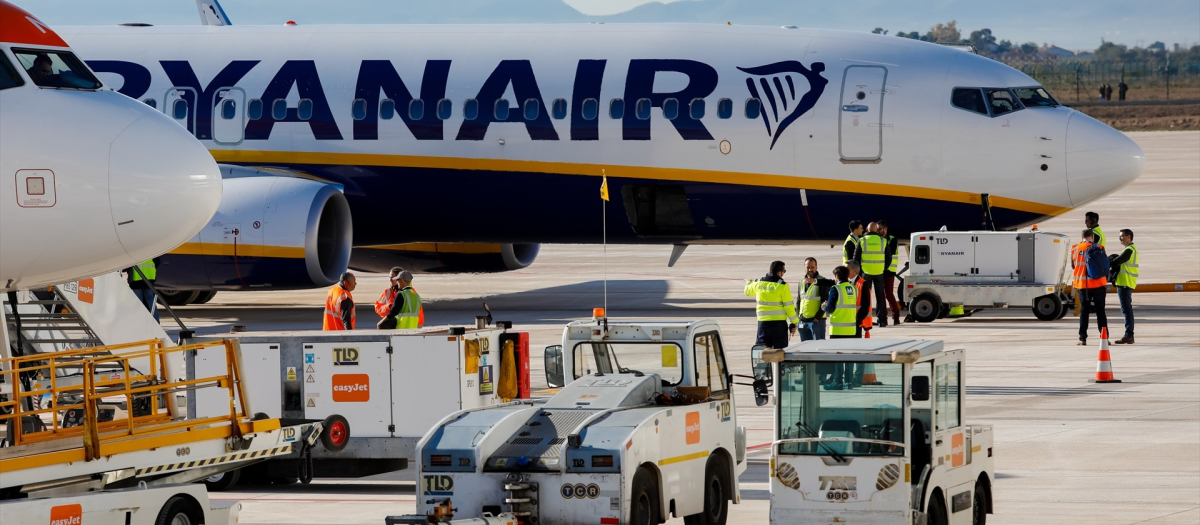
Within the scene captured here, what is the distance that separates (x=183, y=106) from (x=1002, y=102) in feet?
41.1

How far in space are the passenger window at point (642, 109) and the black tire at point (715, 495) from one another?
13.3m

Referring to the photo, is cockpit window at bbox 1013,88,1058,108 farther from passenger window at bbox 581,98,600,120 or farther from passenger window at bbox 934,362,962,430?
passenger window at bbox 934,362,962,430

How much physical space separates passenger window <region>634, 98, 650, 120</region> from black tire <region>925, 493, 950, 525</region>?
47.2 feet

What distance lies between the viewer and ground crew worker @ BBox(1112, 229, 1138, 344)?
21.1 m

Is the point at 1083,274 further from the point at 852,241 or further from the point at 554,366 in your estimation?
the point at 554,366

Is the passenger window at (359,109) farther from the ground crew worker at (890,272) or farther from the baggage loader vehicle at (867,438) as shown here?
the baggage loader vehicle at (867,438)

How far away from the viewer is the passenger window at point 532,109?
80.9 ft

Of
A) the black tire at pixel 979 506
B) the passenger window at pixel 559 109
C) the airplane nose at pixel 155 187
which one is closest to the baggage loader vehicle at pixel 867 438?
the black tire at pixel 979 506

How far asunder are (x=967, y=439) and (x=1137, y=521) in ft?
4.32

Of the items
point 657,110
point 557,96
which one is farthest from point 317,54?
point 657,110

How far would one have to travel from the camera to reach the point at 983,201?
77.7ft

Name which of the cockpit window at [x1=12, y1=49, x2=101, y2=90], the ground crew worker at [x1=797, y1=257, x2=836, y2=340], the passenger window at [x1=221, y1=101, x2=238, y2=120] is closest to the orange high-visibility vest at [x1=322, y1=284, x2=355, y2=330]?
the ground crew worker at [x1=797, y1=257, x2=836, y2=340]

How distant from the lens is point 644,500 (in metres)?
10.2

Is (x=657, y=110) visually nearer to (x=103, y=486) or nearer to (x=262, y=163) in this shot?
(x=262, y=163)
